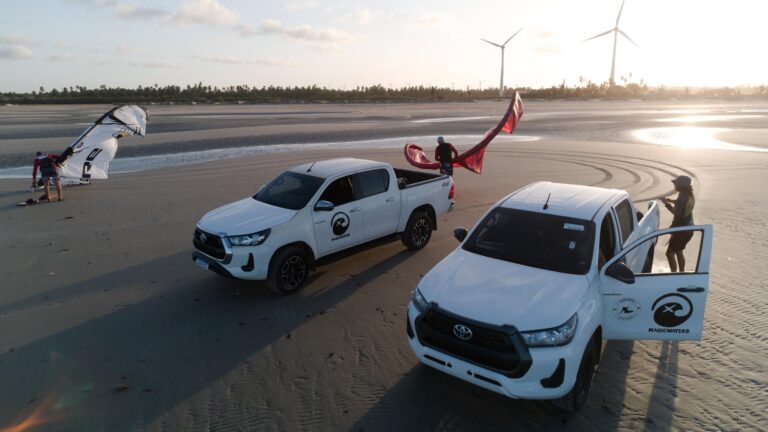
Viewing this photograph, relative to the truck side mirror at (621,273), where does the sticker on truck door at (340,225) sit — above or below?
below

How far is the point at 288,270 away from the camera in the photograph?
707cm

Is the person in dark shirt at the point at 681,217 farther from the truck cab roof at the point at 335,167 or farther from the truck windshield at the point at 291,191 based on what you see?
the truck windshield at the point at 291,191

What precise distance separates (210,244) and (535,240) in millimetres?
4592

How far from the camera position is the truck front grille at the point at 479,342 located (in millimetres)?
4062

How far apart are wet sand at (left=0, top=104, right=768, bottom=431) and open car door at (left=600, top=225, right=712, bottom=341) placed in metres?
0.62

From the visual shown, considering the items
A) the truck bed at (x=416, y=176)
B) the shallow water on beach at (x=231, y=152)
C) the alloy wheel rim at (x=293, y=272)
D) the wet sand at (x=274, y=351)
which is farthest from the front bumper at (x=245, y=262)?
the shallow water on beach at (x=231, y=152)

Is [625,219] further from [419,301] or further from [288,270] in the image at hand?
[288,270]

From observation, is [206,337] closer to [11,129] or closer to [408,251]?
[408,251]

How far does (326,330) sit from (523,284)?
2.71 m

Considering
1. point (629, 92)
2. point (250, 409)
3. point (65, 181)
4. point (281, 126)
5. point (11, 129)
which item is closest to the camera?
point (250, 409)

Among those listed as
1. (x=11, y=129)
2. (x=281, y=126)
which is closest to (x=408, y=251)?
(x=281, y=126)

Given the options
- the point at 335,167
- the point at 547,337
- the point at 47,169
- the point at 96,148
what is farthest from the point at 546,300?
the point at 96,148

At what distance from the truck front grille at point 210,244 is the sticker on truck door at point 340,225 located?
68.1 inches

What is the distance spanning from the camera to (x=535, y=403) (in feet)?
15.2
